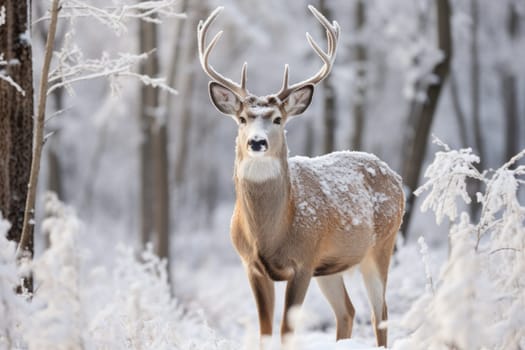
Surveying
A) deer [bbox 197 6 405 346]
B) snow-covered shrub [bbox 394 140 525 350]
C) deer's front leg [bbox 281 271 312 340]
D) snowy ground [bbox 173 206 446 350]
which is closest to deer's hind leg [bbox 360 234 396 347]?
deer [bbox 197 6 405 346]

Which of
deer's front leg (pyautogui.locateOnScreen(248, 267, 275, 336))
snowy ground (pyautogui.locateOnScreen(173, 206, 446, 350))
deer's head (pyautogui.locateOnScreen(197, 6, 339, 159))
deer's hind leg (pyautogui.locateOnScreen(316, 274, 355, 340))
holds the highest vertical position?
deer's head (pyautogui.locateOnScreen(197, 6, 339, 159))

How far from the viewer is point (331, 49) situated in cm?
585

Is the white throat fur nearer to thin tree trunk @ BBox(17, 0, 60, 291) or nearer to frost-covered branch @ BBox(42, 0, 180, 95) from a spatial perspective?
frost-covered branch @ BBox(42, 0, 180, 95)

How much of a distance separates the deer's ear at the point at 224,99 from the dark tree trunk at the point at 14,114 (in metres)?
1.30

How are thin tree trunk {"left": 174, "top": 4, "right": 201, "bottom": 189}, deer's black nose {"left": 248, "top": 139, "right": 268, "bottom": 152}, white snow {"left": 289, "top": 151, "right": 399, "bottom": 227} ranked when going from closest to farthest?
1. deer's black nose {"left": 248, "top": 139, "right": 268, "bottom": 152}
2. white snow {"left": 289, "top": 151, "right": 399, "bottom": 227}
3. thin tree trunk {"left": 174, "top": 4, "right": 201, "bottom": 189}

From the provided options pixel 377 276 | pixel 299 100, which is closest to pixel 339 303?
pixel 377 276

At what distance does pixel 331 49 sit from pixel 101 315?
296 centimetres

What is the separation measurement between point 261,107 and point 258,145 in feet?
1.59

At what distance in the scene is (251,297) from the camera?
1254 cm

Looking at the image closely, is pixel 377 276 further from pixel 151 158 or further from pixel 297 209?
pixel 151 158

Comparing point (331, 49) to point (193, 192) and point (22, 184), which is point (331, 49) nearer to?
point (22, 184)

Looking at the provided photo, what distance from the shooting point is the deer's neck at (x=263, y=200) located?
5176 millimetres

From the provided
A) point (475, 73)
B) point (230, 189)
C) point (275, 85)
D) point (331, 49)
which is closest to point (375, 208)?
point (331, 49)

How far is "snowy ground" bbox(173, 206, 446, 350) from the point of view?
6.95 meters
